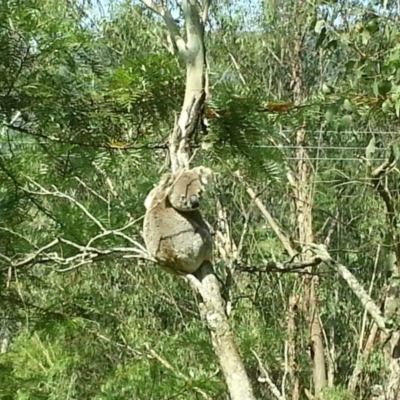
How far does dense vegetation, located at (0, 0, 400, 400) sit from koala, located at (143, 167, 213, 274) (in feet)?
0.16

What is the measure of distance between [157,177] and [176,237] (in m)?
1.33

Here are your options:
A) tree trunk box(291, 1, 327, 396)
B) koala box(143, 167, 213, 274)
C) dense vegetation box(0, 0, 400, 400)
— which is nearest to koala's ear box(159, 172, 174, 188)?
koala box(143, 167, 213, 274)

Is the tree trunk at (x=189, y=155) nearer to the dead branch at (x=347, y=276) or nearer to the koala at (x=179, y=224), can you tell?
the koala at (x=179, y=224)

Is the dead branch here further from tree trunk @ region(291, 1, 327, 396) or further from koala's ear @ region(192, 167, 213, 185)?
tree trunk @ region(291, 1, 327, 396)

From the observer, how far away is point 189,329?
4066 mm

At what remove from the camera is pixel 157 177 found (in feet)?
8.67

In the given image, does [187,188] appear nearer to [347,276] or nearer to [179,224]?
[179,224]

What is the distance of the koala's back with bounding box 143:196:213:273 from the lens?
4.20 ft

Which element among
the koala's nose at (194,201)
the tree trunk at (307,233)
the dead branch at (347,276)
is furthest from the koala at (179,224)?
the tree trunk at (307,233)

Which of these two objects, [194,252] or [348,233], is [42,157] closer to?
[194,252]

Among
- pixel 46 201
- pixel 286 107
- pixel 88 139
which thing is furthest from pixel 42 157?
pixel 46 201

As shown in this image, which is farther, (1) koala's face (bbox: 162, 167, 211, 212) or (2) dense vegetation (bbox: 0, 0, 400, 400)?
(2) dense vegetation (bbox: 0, 0, 400, 400)

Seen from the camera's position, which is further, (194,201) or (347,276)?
(347,276)

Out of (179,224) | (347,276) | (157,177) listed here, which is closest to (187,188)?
(179,224)
